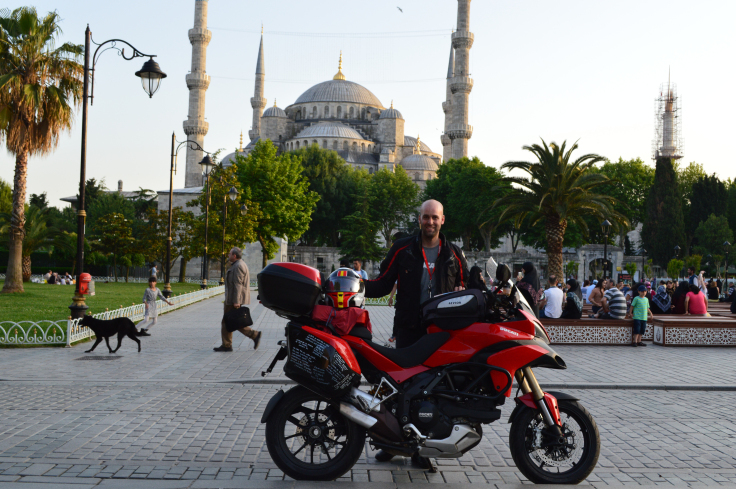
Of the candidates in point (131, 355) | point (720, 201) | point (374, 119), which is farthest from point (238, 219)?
point (374, 119)

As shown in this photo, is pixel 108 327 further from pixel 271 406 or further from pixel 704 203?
pixel 704 203

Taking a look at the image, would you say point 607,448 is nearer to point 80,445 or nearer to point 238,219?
point 80,445

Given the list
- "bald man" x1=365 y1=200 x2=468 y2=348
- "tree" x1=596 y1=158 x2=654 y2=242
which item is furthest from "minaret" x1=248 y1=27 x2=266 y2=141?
"bald man" x1=365 y1=200 x2=468 y2=348

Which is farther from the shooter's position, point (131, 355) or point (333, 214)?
point (333, 214)

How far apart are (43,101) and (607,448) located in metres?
18.8

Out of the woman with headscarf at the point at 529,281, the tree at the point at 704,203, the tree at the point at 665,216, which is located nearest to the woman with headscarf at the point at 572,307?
the woman with headscarf at the point at 529,281

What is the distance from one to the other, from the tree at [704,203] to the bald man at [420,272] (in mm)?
63891

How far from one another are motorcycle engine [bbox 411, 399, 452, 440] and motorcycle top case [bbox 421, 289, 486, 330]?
51 cm

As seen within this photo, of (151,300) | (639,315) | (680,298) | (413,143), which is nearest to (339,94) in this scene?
(413,143)

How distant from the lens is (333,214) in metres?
66.7

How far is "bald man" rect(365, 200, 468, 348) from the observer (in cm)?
492

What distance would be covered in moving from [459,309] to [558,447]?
3.70 feet

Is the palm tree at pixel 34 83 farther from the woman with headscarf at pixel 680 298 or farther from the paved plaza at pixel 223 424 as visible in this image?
the woman with headscarf at pixel 680 298

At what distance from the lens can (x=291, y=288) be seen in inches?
165
